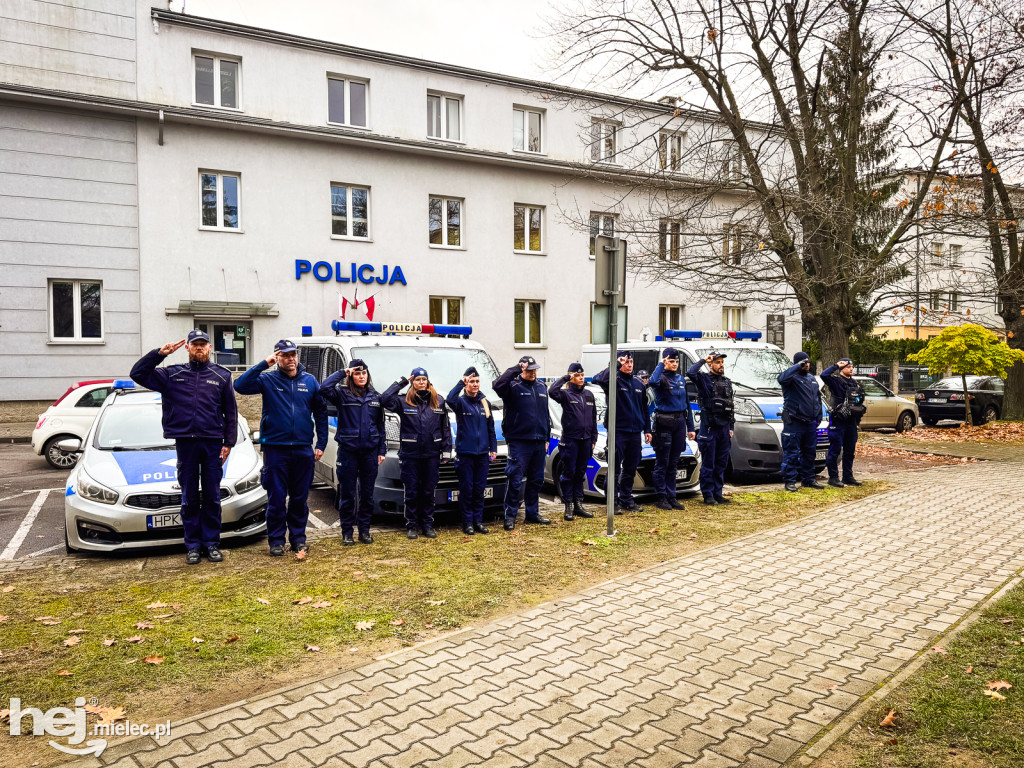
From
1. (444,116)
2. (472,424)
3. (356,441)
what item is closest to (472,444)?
(472,424)

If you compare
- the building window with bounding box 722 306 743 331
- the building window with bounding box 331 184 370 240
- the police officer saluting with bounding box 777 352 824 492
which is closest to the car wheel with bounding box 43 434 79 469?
the building window with bounding box 331 184 370 240

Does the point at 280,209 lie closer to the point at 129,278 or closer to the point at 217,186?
the point at 217,186

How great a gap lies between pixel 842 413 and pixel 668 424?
306 cm

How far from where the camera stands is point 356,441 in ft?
24.2

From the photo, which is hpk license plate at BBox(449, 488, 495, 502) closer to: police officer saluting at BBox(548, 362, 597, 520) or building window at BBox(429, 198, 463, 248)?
police officer saluting at BBox(548, 362, 597, 520)

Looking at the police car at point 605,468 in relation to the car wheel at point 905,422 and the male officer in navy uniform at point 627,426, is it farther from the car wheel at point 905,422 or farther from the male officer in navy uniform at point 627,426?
the car wheel at point 905,422

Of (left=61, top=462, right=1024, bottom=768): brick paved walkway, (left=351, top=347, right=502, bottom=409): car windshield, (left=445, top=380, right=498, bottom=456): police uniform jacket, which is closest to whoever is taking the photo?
(left=61, top=462, right=1024, bottom=768): brick paved walkway

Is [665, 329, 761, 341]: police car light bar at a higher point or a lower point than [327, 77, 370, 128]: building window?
lower

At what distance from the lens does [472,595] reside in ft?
18.7

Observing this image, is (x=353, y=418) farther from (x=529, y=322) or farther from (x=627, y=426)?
(x=529, y=322)

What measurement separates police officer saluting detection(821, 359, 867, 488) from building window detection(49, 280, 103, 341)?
16648 millimetres

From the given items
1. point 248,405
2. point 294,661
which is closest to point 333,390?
point 294,661

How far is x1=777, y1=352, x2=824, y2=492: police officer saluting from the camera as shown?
33.8 ft

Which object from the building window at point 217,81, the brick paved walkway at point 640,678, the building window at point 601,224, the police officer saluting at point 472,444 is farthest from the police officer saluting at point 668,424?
the building window at point 217,81
